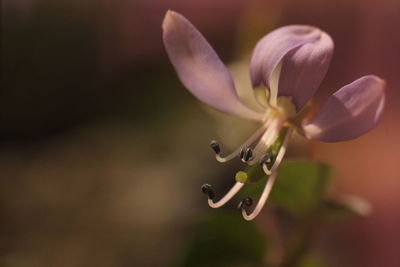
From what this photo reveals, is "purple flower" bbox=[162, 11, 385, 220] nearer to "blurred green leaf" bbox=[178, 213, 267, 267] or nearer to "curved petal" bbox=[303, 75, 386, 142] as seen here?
"curved petal" bbox=[303, 75, 386, 142]

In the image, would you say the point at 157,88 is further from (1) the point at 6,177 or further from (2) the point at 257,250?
(2) the point at 257,250

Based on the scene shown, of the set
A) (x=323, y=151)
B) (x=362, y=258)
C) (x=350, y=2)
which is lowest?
(x=362, y=258)

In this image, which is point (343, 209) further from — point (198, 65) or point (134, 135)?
point (134, 135)

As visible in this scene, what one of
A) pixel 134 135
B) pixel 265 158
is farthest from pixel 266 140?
pixel 134 135

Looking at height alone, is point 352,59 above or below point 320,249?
above

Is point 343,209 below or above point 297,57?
below

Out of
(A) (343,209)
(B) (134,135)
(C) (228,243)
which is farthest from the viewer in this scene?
(B) (134,135)

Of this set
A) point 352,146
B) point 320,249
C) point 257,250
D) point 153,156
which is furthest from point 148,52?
point 257,250
